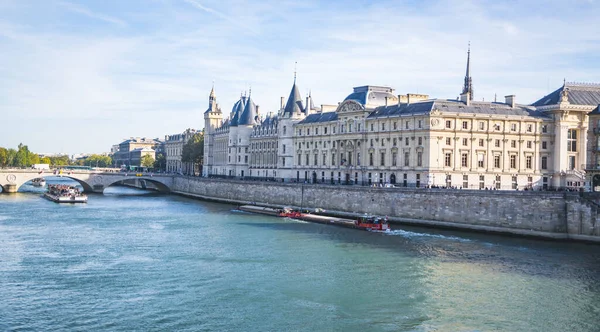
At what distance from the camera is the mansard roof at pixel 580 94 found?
6906 cm

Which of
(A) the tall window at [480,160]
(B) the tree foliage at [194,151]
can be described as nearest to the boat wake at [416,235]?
(A) the tall window at [480,160]

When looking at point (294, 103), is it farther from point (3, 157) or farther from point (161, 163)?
point (161, 163)

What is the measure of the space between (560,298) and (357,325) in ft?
35.7

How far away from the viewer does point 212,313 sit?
28891 mm

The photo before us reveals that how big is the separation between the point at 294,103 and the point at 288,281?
63.9 metres

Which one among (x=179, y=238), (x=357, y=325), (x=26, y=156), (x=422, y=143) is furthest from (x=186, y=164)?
(x=357, y=325)

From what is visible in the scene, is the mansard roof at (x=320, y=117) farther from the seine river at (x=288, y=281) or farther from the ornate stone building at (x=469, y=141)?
the seine river at (x=288, y=281)

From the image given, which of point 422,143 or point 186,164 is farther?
point 186,164

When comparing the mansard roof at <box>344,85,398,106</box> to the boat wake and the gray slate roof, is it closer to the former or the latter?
the boat wake

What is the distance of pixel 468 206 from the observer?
183ft

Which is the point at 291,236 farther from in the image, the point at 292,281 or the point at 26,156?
the point at 26,156

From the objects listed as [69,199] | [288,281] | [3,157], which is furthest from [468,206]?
[3,157]

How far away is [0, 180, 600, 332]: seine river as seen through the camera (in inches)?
1106

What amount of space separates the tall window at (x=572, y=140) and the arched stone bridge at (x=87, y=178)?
2514 inches
